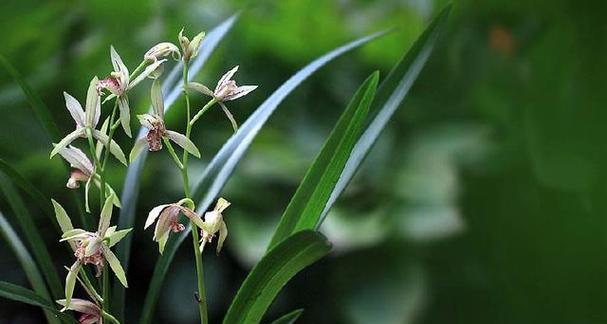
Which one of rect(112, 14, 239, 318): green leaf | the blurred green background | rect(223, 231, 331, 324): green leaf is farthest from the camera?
the blurred green background

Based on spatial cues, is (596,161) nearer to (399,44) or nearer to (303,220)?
(399,44)

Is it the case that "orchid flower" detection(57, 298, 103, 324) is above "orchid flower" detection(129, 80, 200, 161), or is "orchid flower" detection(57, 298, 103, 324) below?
below

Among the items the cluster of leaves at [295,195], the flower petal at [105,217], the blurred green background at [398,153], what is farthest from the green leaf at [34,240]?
the blurred green background at [398,153]

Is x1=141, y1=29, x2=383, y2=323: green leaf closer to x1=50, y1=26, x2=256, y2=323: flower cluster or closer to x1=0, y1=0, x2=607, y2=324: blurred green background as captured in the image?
x1=50, y1=26, x2=256, y2=323: flower cluster

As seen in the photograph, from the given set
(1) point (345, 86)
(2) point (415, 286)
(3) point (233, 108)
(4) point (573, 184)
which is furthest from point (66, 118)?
(4) point (573, 184)

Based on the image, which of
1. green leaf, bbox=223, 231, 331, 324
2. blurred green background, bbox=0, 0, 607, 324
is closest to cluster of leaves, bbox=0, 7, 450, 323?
green leaf, bbox=223, 231, 331, 324

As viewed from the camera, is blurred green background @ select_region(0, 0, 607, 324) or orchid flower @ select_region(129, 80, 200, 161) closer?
orchid flower @ select_region(129, 80, 200, 161)
